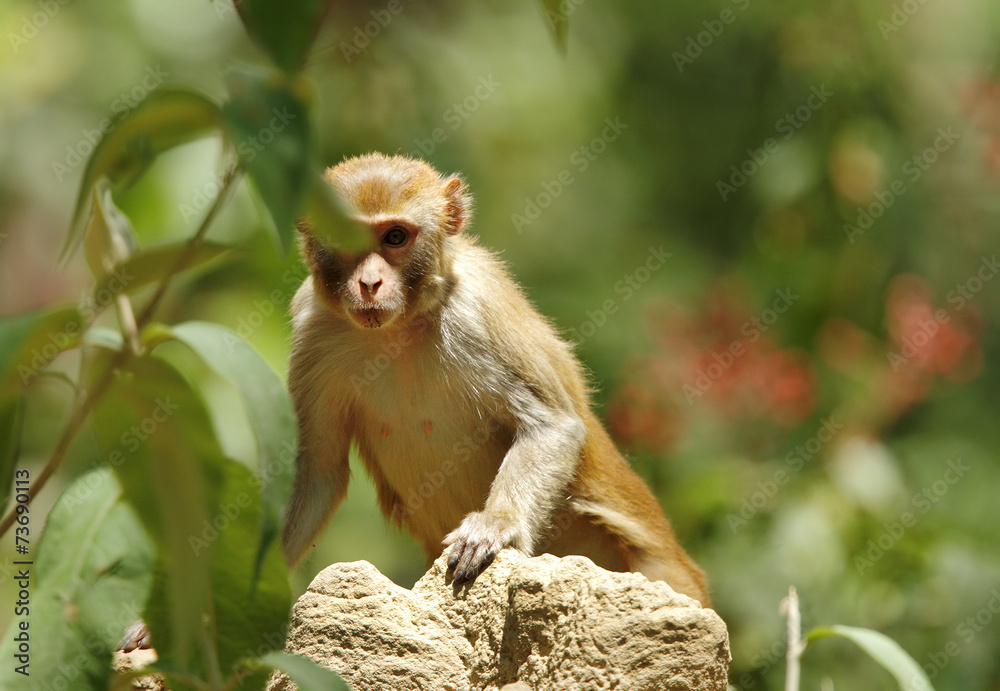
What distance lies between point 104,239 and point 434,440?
11.3 feet

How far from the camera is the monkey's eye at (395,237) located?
19.1ft

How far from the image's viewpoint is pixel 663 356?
10.6 m

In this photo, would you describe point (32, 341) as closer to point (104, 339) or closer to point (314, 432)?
point (104, 339)

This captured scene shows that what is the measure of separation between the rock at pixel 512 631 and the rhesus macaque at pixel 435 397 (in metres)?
1.17

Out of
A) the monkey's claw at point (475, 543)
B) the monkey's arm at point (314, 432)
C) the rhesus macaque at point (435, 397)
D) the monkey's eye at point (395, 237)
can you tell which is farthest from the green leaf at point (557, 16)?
the monkey's arm at point (314, 432)

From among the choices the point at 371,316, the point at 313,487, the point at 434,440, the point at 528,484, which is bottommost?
the point at 313,487

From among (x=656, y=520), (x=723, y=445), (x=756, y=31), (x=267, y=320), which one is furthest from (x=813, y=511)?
(x=756, y=31)

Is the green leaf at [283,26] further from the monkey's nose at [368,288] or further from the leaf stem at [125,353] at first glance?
the monkey's nose at [368,288]

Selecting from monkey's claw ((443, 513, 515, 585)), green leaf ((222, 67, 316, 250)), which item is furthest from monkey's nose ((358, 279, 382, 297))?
green leaf ((222, 67, 316, 250))

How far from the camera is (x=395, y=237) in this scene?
19.1 feet

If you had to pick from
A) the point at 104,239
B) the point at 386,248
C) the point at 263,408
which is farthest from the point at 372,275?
the point at 263,408

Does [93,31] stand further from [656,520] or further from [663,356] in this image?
[656,520]

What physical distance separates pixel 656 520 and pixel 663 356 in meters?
4.14

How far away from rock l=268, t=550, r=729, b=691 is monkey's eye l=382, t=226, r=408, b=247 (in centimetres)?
179
